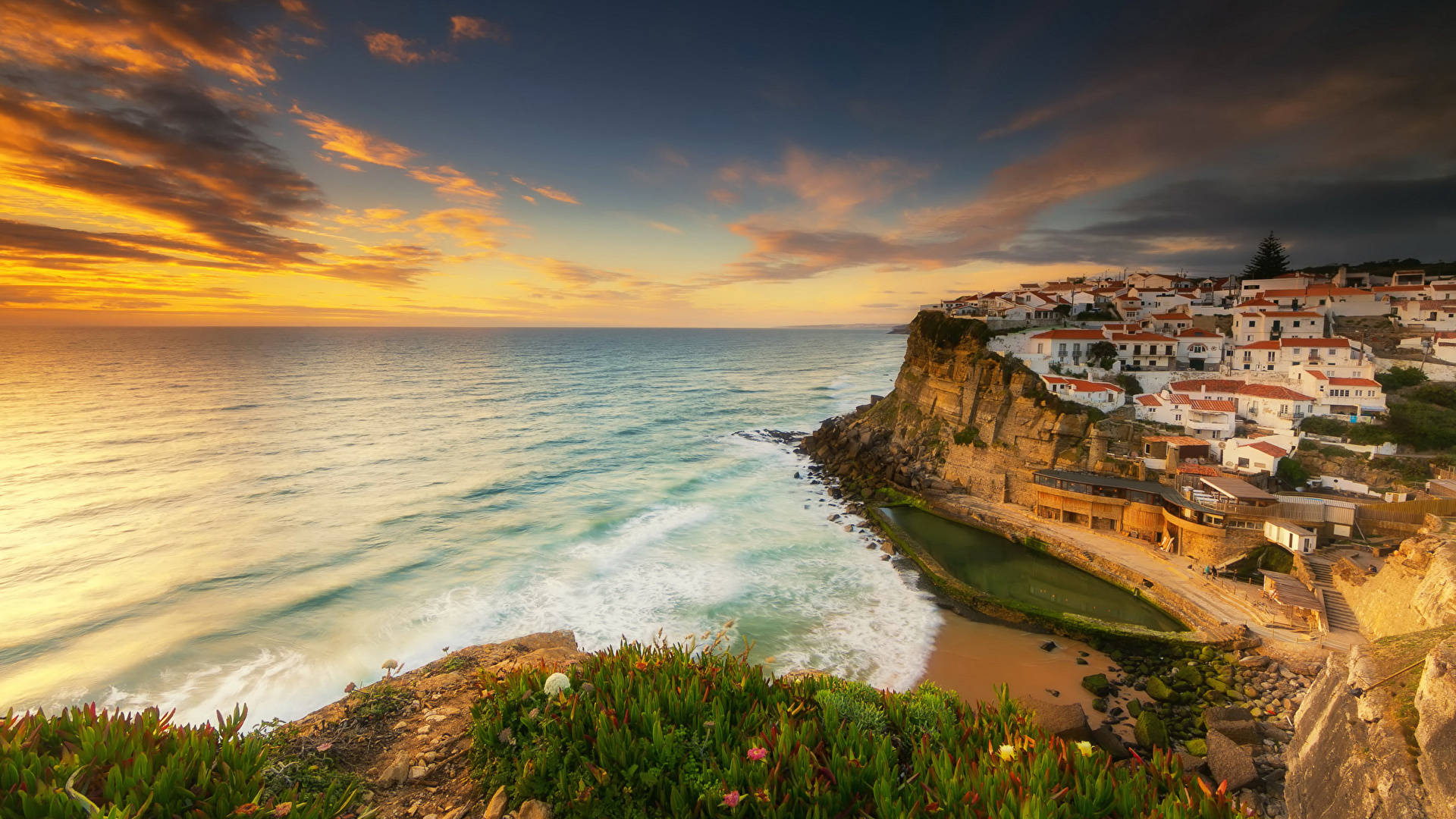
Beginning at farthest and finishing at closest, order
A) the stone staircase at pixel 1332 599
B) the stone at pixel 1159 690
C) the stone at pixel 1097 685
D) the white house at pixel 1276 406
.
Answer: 1. the white house at pixel 1276 406
2. the stone staircase at pixel 1332 599
3. the stone at pixel 1097 685
4. the stone at pixel 1159 690

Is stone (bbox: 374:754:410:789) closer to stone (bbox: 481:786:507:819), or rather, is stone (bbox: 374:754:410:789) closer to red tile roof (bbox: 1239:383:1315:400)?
stone (bbox: 481:786:507:819)

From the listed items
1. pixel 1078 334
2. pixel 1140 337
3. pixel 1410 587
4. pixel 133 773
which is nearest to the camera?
pixel 133 773

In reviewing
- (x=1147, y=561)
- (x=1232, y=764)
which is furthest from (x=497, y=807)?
(x=1147, y=561)

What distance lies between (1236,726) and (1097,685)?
3620 millimetres

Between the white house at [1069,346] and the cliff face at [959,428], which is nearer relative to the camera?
the cliff face at [959,428]

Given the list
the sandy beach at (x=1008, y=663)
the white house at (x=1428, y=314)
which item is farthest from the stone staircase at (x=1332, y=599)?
the white house at (x=1428, y=314)

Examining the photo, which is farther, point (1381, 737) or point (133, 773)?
point (1381, 737)

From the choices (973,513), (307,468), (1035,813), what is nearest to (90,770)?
(1035,813)

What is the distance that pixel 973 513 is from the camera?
31.3 meters

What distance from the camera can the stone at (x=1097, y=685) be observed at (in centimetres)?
1714

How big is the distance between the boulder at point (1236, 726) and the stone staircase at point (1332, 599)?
6917 mm

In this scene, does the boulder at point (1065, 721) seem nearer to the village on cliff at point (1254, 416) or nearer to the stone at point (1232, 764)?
the stone at point (1232, 764)

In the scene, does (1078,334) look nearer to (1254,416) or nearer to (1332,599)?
(1254,416)

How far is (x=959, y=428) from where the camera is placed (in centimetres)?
3791
